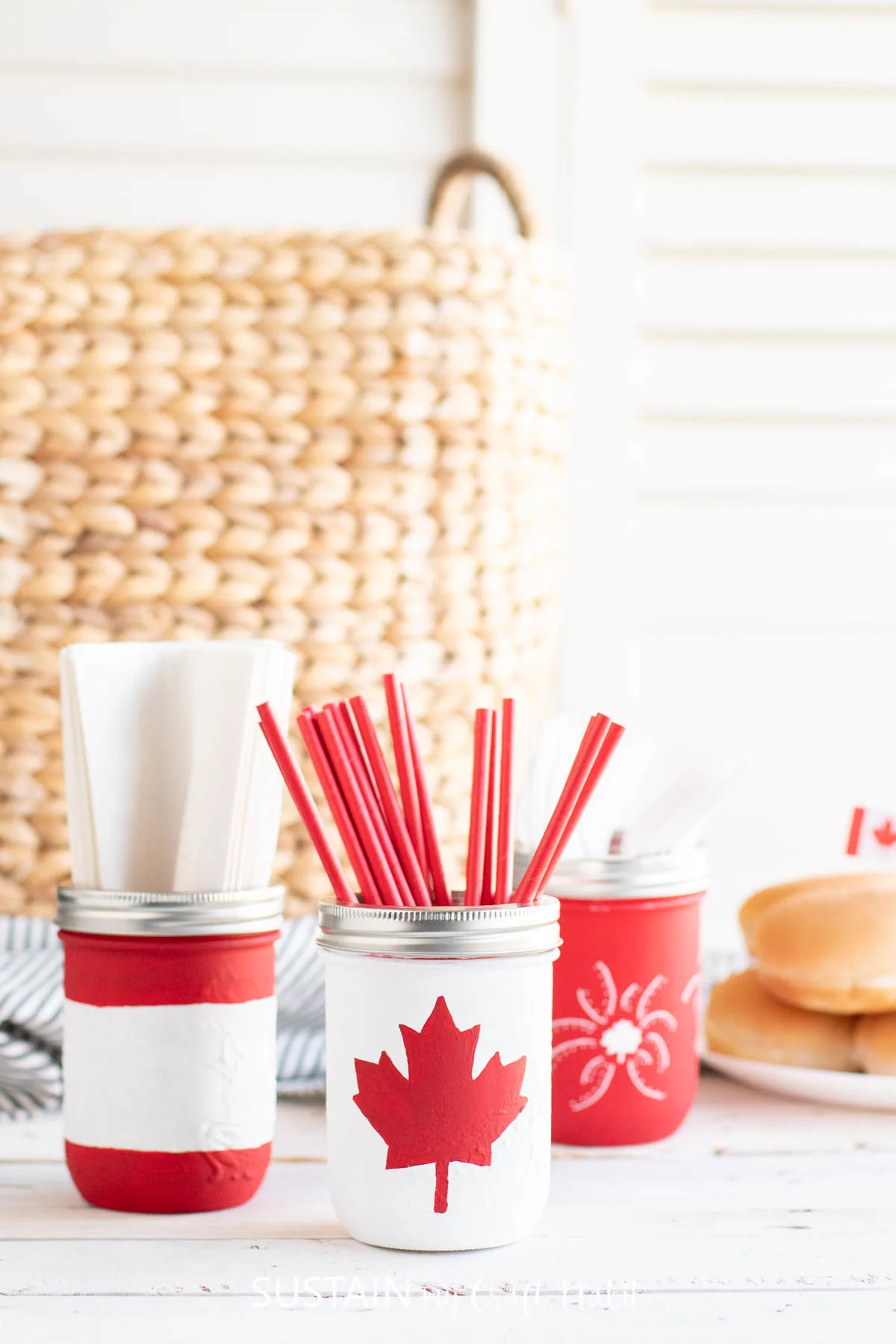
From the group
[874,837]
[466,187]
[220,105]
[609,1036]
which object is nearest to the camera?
[609,1036]

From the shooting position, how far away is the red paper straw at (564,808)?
49cm

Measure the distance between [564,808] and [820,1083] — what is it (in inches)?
10.8

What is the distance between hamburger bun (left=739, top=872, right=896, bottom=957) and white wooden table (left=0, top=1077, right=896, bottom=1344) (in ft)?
0.48

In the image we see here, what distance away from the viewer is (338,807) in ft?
1.60

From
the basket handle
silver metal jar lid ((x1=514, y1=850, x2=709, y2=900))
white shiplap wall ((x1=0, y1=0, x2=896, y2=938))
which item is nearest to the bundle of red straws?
silver metal jar lid ((x1=514, y1=850, x2=709, y2=900))

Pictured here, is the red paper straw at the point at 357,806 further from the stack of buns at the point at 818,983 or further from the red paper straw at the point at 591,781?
the stack of buns at the point at 818,983

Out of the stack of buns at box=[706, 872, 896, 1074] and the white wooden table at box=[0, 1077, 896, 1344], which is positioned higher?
the stack of buns at box=[706, 872, 896, 1074]

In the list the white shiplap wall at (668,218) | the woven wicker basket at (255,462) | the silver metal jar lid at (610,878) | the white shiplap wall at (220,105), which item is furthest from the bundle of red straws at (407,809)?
the white shiplap wall at (220,105)

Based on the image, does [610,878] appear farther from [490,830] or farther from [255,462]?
[255,462]

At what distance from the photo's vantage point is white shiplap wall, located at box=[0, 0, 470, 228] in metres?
1.17

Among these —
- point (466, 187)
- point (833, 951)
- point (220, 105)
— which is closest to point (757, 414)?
point (466, 187)

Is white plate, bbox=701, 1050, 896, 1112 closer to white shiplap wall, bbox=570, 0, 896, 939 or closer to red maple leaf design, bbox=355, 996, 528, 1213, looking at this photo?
red maple leaf design, bbox=355, 996, 528, 1213

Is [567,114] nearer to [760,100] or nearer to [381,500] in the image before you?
[760,100]

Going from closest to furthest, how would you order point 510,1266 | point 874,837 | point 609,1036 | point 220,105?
point 510,1266
point 609,1036
point 874,837
point 220,105
